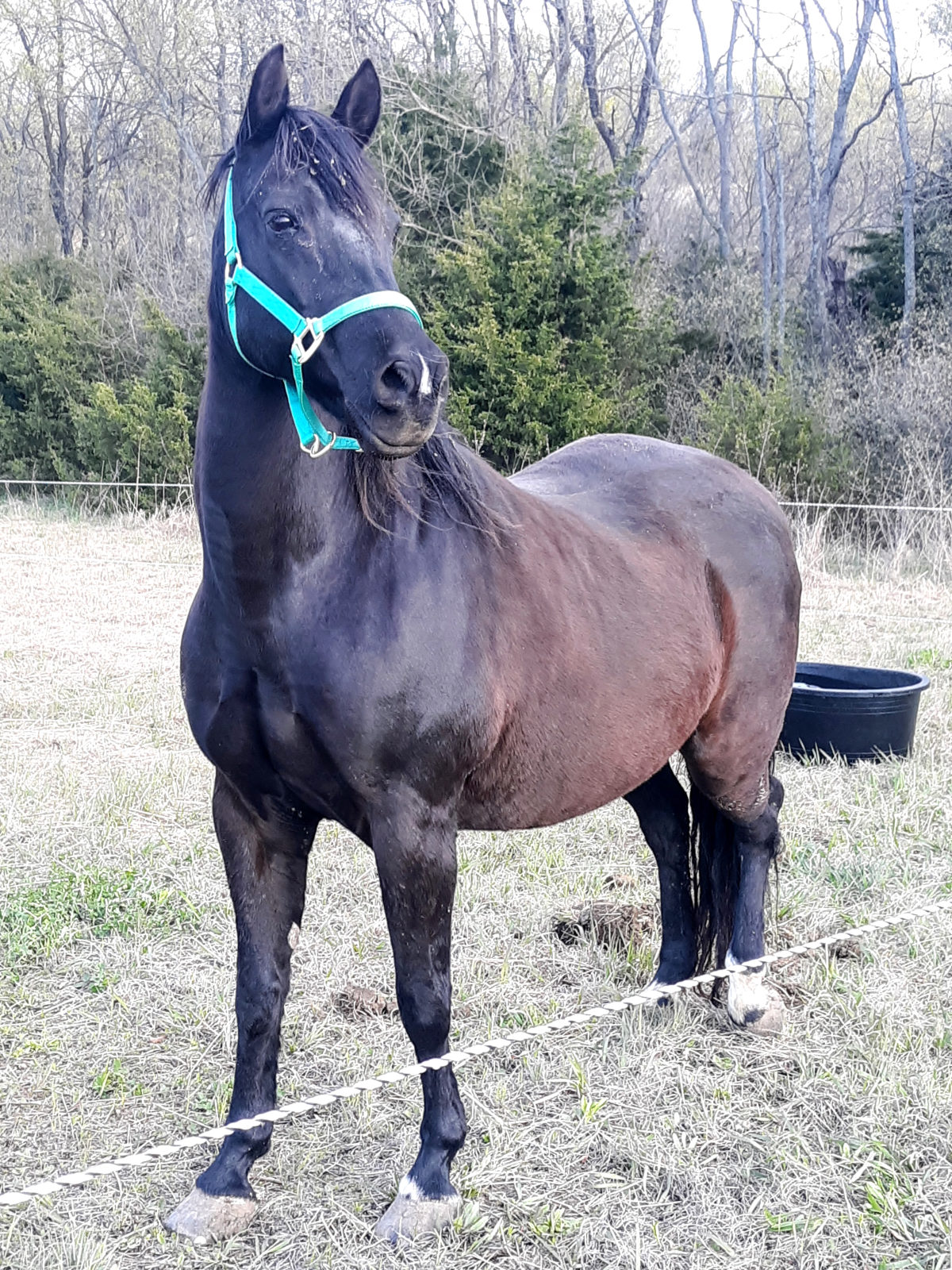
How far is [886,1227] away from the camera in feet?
7.13

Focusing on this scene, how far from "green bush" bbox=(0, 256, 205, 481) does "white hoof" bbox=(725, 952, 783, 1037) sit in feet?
42.0

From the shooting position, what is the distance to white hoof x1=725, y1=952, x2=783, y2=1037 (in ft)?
9.78

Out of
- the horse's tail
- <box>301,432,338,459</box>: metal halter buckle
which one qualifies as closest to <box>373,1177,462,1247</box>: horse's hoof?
the horse's tail

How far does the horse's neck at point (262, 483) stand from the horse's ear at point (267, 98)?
402mm

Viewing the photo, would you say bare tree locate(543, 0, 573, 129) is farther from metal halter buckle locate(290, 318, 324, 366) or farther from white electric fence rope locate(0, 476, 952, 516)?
metal halter buckle locate(290, 318, 324, 366)

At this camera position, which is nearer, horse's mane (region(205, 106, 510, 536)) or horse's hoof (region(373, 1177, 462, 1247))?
horse's mane (region(205, 106, 510, 536))

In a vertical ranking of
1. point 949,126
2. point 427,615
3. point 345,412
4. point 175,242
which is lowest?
point 427,615

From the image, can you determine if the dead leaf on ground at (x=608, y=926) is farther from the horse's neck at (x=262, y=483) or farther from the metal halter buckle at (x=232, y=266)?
the metal halter buckle at (x=232, y=266)

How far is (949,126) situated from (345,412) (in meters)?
19.0

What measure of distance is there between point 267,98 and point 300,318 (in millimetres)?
428

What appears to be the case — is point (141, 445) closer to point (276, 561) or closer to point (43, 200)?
point (43, 200)

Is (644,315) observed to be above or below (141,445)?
above

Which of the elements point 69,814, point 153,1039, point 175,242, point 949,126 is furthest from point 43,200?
point 153,1039

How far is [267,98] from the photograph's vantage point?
1.89 m
